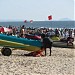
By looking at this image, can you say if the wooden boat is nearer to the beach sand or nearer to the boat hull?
the boat hull

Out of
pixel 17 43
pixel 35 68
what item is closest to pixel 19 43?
pixel 17 43

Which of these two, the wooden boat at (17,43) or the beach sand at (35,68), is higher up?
the wooden boat at (17,43)

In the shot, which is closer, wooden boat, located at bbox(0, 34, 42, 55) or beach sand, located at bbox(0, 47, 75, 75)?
beach sand, located at bbox(0, 47, 75, 75)

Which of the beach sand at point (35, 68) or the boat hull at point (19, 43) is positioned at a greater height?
the boat hull at point (19, 43)

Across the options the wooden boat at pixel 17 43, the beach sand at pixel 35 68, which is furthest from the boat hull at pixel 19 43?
the beach sand at pixel 35 68

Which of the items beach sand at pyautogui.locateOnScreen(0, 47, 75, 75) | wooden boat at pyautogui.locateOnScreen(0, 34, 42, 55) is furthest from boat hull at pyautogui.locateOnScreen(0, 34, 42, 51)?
beach sand at pyautogui.locateOnScreen(0, 47, 75, 75)

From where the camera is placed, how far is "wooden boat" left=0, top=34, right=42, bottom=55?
59.6 feet

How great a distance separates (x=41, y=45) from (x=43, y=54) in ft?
2.73

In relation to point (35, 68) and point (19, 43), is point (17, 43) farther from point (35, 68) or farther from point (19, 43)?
point (35, 68)

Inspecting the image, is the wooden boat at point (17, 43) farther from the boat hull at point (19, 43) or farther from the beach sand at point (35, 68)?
the beach sand at point (35, 68)

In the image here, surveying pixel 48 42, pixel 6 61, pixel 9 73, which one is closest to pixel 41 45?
pixel 48 42

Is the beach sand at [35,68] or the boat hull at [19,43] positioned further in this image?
the boat hull at [19,43]

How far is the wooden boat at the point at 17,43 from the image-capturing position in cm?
1816

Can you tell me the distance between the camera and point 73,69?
44.3 ft
